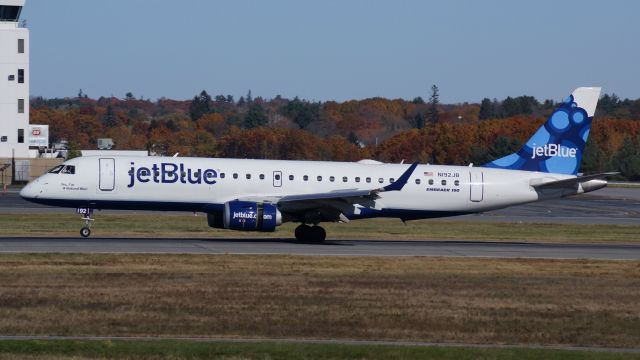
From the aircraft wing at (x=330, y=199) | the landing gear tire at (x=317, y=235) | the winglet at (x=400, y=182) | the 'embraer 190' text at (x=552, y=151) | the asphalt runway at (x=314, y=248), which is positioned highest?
the 'embraer 190' text at (x=552, y=151)

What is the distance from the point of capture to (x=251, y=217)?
38.7 metres

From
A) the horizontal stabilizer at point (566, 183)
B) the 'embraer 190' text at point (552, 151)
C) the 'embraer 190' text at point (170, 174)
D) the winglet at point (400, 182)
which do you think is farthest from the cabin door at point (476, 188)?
the 'embraer 190' text at point (170, 174)

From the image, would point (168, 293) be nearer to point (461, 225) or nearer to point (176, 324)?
point (176, 324)

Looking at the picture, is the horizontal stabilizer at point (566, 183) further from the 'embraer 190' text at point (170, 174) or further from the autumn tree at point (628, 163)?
the autumn tree at point (628, 163)

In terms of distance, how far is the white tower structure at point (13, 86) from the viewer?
330ft

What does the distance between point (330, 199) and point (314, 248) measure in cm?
232

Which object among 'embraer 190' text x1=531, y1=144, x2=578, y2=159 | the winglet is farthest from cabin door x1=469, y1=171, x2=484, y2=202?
the winglet

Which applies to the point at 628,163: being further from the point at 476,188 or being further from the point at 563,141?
the point at 476,188

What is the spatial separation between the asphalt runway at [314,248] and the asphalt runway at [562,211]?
18474 millimetres

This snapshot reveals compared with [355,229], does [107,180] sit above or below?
above

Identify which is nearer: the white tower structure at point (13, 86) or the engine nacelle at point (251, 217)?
the engine nacelle at point (251, 217)

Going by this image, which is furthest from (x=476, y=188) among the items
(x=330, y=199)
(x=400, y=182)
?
(x=330, y=199)

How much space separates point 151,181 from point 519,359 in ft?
76.8

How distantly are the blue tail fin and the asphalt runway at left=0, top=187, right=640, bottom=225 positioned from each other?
52.5 feet
